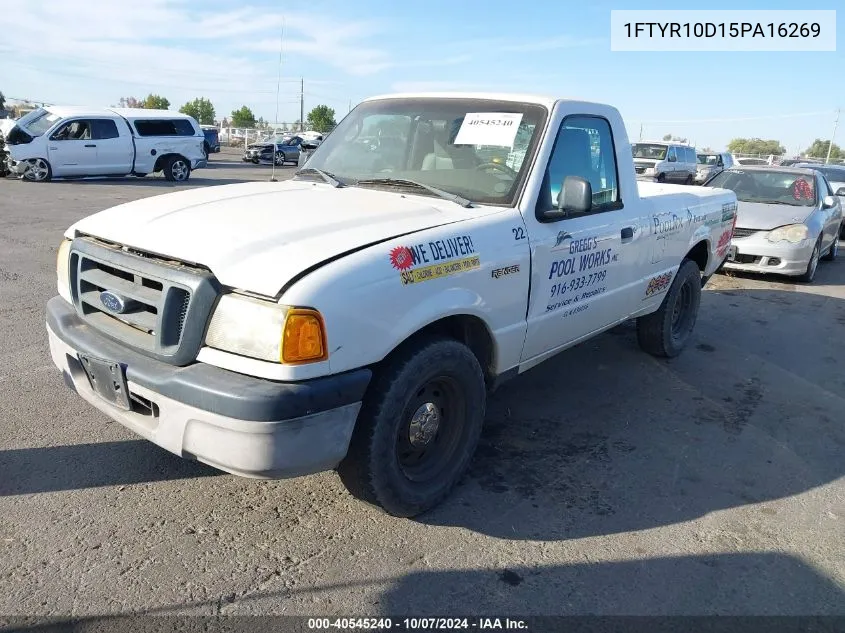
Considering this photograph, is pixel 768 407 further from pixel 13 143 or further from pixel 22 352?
pixel 13 143

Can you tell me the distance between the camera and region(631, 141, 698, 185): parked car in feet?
61.4

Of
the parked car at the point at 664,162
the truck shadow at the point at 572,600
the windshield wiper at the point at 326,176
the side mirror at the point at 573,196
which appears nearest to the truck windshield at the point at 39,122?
the parked car at the point at 664,162

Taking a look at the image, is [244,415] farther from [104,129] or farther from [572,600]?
[104,129]

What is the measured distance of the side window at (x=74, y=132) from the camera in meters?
17.3

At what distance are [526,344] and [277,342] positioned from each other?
1603mm

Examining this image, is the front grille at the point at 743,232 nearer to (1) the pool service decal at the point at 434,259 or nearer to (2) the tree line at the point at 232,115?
(1) the pool service decal at the point at 434,259

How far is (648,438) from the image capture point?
4184 mm

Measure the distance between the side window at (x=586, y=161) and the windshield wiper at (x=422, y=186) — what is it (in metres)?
0.41

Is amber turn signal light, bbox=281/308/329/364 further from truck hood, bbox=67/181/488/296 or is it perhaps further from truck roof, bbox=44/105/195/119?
truck roof, bbox=44/105/195/119

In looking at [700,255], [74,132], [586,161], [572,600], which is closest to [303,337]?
[572,600]

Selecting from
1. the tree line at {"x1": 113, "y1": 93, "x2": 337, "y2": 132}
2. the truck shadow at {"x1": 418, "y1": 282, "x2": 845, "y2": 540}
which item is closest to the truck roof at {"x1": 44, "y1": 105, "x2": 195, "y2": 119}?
the truck shadow at {"x1": 418, "y1": 282, "x2": 845, "y2": 540}

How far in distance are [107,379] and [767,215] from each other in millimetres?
9095

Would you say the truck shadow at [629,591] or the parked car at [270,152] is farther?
the parked car at [270,152]

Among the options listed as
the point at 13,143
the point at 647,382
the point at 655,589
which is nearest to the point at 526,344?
the point at 655,589
